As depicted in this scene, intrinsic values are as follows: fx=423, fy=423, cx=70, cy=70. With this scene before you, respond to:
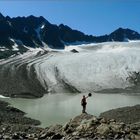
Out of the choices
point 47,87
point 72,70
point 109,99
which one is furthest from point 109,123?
point 72,70

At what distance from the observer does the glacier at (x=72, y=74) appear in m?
89.7

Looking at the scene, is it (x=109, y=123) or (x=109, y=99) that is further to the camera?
(x=109, y=99)

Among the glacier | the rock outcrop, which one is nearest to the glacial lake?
the glacier

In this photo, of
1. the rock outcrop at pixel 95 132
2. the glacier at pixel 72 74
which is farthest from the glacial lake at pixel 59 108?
the rock outcrop at pixel 95 132

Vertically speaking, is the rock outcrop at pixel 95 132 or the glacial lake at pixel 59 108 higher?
the rock outcrop at pixel 95 132

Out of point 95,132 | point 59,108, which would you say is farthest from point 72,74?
point 95,132

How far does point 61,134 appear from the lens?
75.4 feet

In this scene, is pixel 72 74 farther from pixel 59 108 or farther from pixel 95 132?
pixel 95 132

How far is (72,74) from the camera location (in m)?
104

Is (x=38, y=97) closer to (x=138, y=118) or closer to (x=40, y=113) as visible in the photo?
(x=40, y=113)

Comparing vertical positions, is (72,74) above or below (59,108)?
above

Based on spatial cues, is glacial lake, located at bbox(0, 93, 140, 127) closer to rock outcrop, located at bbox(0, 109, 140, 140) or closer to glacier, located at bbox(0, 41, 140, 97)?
glacier, located at bbox(0, 41, 140, 97)

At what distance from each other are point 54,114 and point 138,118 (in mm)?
13558

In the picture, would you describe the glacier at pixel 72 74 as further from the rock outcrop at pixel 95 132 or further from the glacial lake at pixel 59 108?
the rock outcrop at pixel 95 132
